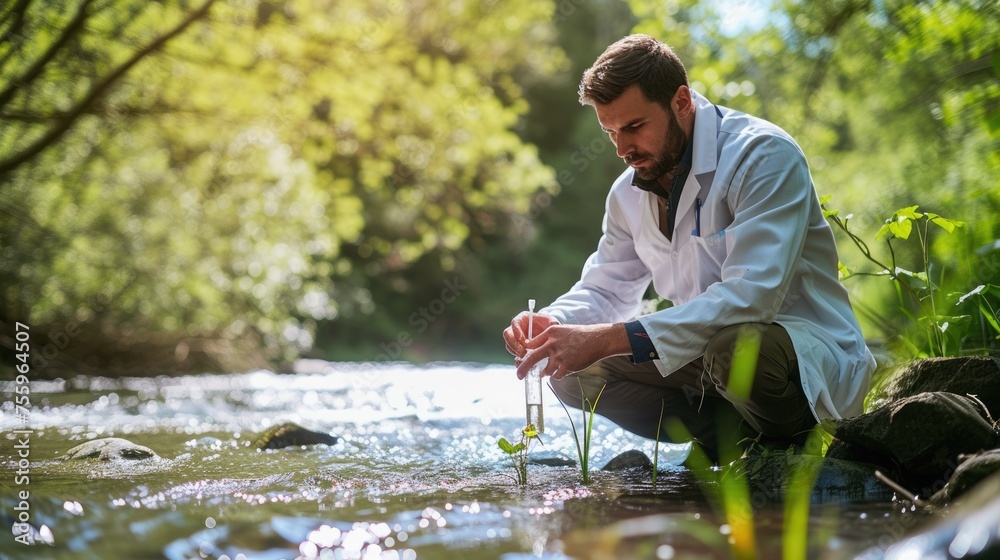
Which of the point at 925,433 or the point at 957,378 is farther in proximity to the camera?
the point at 957,378

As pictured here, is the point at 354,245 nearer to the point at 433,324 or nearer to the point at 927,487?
the point at 433,324

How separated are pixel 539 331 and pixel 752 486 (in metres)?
0.82

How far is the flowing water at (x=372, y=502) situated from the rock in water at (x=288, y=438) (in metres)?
0.07

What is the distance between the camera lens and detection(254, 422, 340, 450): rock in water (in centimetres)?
357

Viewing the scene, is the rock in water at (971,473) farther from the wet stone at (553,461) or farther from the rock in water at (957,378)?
the wet stone at (553,461)

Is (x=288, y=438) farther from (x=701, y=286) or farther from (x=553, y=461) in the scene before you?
(x=701, y=286)

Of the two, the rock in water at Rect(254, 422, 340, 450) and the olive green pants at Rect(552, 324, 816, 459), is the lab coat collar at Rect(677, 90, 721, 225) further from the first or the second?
the rock in water at Rect(254, 422, 340, 450)

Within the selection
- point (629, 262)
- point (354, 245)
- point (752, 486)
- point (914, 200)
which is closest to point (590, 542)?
point (752, 486)

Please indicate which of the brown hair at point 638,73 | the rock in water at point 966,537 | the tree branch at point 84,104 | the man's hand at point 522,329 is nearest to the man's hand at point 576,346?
the man's hand at point 522,329

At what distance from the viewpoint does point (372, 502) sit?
7.47 ft

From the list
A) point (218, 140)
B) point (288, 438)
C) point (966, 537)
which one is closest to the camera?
point (966, 537)

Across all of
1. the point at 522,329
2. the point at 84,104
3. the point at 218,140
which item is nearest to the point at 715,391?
the point at 522,329

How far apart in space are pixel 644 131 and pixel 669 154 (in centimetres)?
12

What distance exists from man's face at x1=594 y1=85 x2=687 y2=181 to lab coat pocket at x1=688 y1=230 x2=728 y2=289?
0.87 feet
